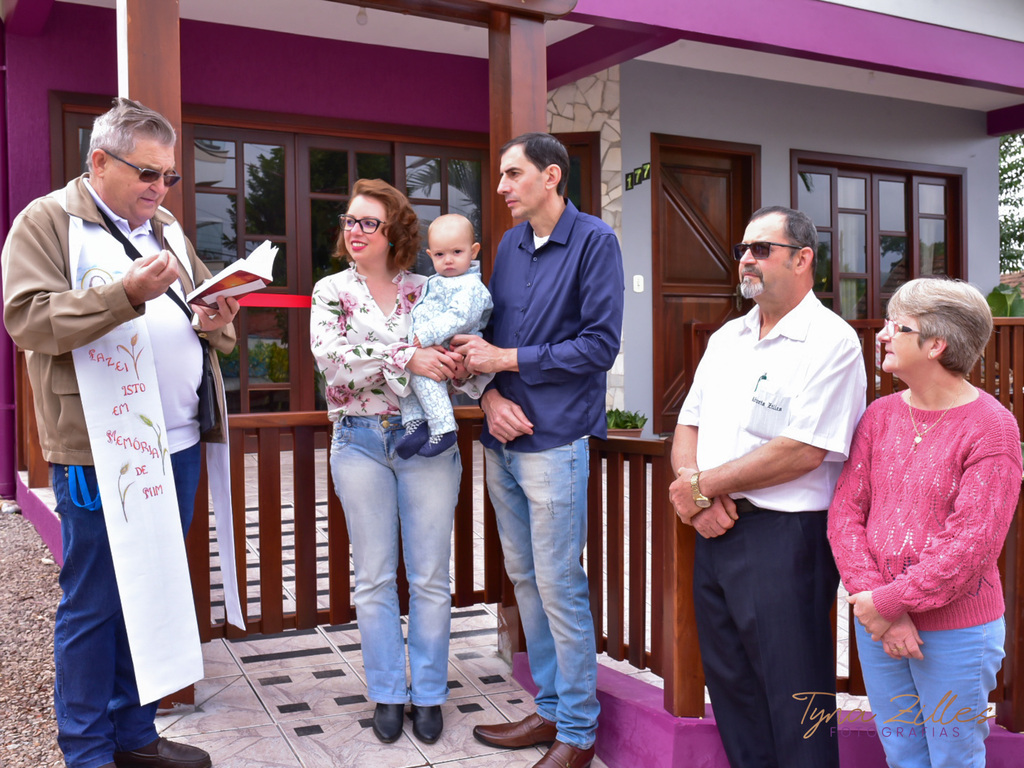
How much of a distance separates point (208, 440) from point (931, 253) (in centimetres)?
920

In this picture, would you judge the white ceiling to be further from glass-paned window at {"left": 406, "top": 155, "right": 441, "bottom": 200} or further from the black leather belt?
the black leather belt

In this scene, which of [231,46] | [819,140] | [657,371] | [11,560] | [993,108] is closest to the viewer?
[11,560]

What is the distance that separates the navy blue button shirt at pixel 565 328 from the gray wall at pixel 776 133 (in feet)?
17.6

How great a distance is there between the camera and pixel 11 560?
187 inches

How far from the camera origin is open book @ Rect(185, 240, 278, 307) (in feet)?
7.45

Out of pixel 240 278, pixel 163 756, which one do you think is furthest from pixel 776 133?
pixel 163 756

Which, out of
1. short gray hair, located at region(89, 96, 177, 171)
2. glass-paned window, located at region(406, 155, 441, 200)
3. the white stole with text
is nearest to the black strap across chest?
the white stole with text

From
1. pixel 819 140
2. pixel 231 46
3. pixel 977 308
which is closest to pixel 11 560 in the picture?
pixel 231 46

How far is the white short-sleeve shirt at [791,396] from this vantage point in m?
2.02

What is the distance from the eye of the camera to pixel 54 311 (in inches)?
84.7

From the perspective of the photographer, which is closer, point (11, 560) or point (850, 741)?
point (850, 741)

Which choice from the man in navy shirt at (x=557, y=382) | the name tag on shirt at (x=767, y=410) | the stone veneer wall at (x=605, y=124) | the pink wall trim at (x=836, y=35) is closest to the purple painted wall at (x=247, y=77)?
the stone veneer wall at (x=605, y=124)

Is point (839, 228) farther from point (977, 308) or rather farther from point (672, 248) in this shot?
point (977, 308)

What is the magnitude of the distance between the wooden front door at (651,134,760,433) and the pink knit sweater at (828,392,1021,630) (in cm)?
613
